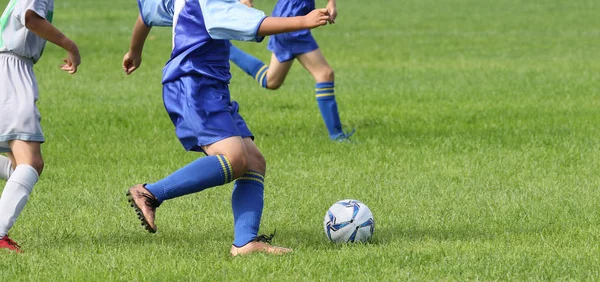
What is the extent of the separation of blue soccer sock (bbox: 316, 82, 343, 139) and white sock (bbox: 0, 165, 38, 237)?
457 centimetres

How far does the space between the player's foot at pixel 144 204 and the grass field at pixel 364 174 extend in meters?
→ 0.19

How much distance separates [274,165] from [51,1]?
314 centimetres

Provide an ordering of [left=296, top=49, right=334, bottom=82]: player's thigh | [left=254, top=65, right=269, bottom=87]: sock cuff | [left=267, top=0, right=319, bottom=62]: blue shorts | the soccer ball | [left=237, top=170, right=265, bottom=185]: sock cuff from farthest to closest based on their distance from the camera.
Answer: [left=254, top=65, right=269, bottom=87]: sock cuff
[left=296, top=49, right=334, bottom=82]: player's thigh
[left=267, top=0, right=319, bottom=62]: blue shorts
the soccer ball
[left=237, top=170, right=265, bottom=185]: sock cuff

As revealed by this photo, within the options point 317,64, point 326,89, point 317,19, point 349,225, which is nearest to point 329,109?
point 326,89

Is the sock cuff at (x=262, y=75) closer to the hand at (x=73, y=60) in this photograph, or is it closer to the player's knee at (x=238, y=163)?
the hand at (x=73, y=60)

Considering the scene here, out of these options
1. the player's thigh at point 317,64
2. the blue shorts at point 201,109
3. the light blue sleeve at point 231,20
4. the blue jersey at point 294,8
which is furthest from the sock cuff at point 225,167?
the blue jersey at point 294,8

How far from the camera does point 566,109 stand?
11.6 m

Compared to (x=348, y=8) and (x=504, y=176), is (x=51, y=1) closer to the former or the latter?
(x=504, y=176)

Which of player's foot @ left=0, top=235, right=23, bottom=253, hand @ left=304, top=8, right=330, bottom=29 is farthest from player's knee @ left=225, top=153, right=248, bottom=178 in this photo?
player's foot @ left=0, top=235, right=23, bottom=253

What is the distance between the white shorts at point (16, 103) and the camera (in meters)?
5.34

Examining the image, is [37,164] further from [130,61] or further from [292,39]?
[292,39]

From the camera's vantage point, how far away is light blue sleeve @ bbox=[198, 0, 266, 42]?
16.3 ft

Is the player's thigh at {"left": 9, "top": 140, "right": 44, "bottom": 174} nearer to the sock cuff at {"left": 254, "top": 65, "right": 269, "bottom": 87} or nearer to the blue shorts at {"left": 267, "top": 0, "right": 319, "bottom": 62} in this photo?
the blue shorts at {"left": 267, "top": 0, "right": 319, "bottom": 62}

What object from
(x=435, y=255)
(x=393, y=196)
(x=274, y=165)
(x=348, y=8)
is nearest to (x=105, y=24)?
(x=348, y=8)
